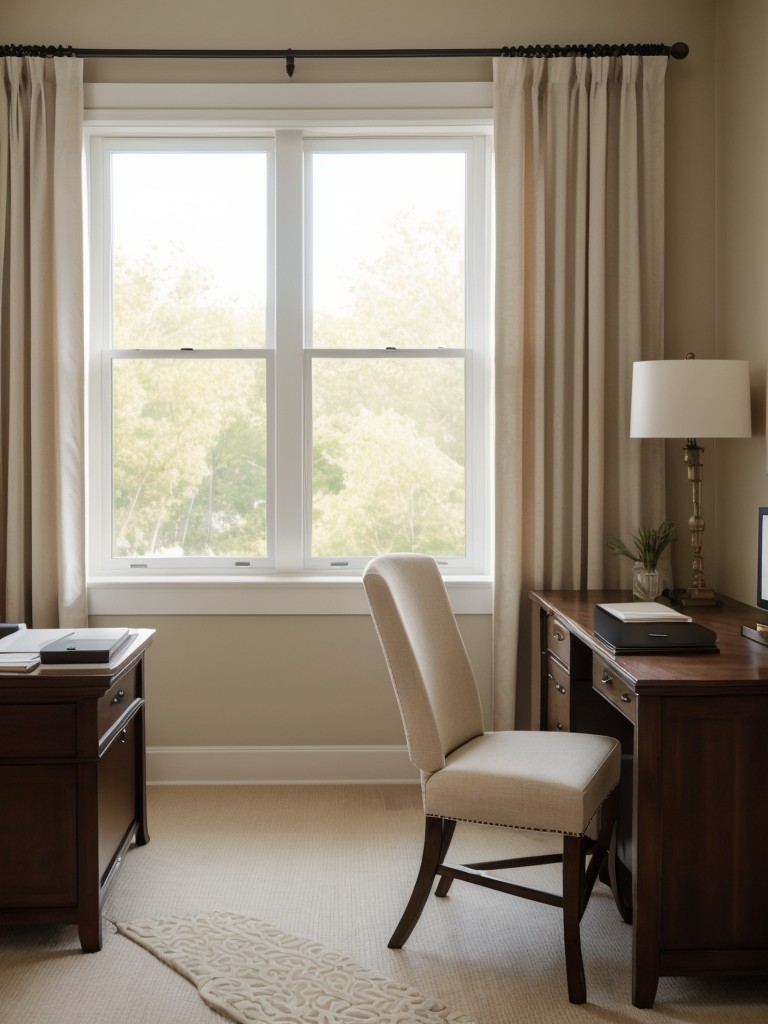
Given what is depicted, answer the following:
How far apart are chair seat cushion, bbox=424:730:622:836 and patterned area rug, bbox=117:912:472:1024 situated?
0.43 metres

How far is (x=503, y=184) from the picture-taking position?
3.45m

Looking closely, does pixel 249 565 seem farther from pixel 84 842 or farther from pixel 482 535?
pixel 84 842

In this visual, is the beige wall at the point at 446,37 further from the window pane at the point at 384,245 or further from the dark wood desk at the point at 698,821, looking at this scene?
the dark wood desk at the point at 698,821

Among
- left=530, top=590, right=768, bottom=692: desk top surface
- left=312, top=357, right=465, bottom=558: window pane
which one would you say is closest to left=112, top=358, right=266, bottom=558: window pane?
left=312, top=357, right=465, bottom=558: window pane

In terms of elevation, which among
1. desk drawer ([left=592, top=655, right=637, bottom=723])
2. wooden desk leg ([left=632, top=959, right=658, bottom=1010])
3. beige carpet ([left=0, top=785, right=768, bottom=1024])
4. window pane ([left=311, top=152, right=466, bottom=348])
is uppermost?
window pane ([left=311, top=152, right=466, bottom=348])

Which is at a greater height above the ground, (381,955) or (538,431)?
(538,431)

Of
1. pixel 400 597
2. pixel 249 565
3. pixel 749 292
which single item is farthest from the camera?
pixel 249 565

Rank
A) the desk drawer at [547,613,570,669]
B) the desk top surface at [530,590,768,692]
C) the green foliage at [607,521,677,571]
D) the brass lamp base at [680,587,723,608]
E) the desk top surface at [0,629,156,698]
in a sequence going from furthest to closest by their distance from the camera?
the green foliage at [607,521,677,571] < the brass lamp base at [680,587,723,608] < the desk drawer at [547,613,570,669] < the desk top surface at [0,629,156,698] < the desk top surface at [530,590,768,692]

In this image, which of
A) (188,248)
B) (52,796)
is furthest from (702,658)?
(188,248)

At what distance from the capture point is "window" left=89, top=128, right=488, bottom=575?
12.1 feet

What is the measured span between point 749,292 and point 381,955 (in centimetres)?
247

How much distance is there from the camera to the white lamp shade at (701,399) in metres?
2.92

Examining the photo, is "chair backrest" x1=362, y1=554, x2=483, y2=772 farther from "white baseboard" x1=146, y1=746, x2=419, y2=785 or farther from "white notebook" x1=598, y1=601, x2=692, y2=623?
"white baseboard" x1=146, y1=746, x2=419, y2=785

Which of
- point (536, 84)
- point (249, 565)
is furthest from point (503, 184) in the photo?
point (249, 565)
